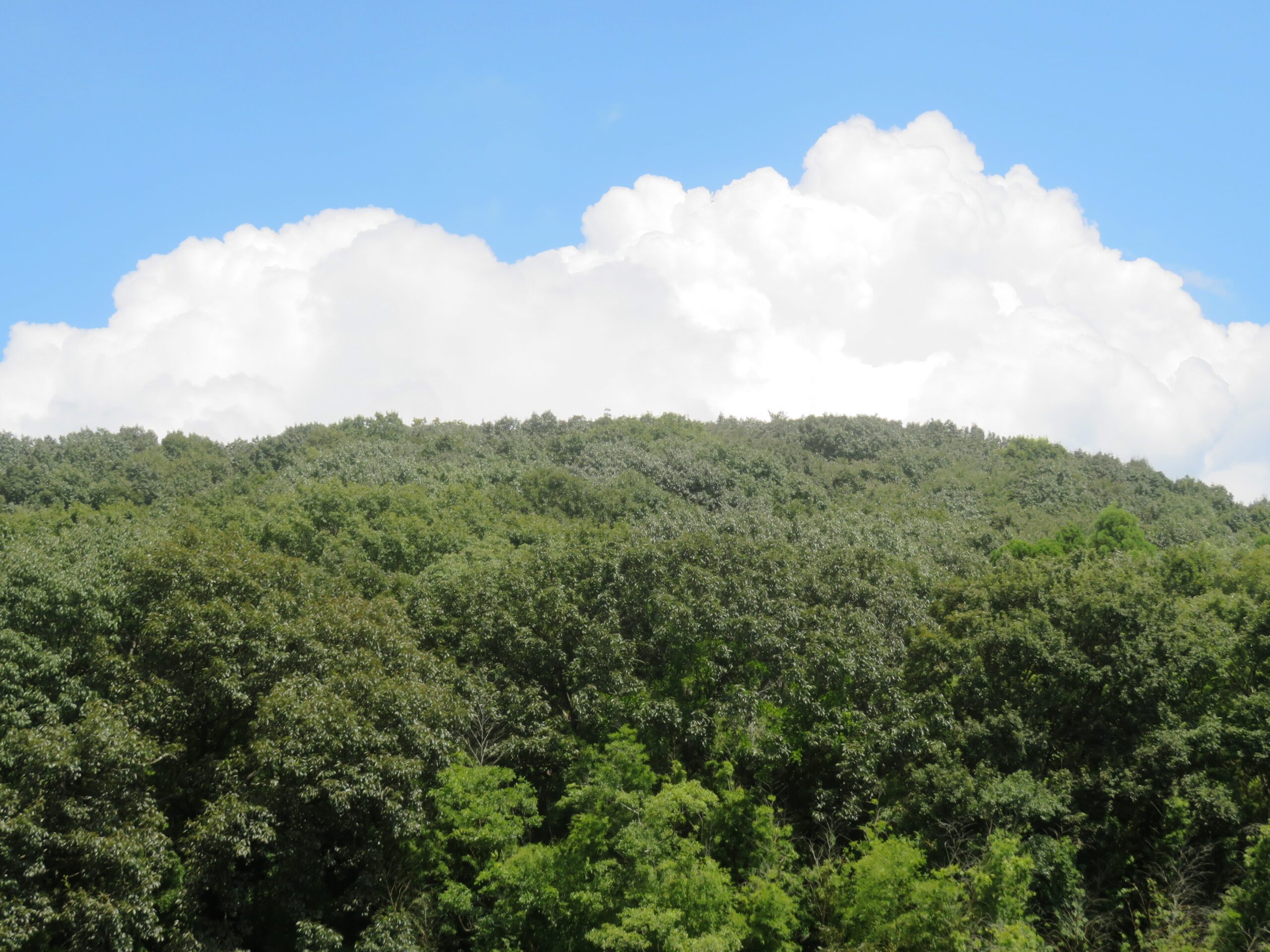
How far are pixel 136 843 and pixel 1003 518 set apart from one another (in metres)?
62.7

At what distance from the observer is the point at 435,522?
44781 mm

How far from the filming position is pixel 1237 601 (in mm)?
30734

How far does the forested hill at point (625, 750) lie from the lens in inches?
846

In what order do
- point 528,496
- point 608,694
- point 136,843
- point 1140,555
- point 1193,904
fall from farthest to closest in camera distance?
1. point 528,496
2. point 1140,555
3. point 608,694
4. point 1193,904
5. point 136,843

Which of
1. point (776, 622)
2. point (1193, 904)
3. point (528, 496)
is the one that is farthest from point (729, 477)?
point (1193, 904)

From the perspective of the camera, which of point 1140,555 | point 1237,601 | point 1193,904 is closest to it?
Result: point 1193,904

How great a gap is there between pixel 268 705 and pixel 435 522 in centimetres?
2284

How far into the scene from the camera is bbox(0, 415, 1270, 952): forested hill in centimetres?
2148

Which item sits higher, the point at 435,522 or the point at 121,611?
the point at 435,522

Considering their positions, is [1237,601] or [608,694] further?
[1237,601]

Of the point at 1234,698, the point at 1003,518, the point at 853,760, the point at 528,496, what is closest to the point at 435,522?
the point at 528,496

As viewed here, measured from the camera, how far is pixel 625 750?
2523 centimetres

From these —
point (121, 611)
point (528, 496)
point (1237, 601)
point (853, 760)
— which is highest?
point (528, 496)

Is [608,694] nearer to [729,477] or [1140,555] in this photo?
[1140,555]
